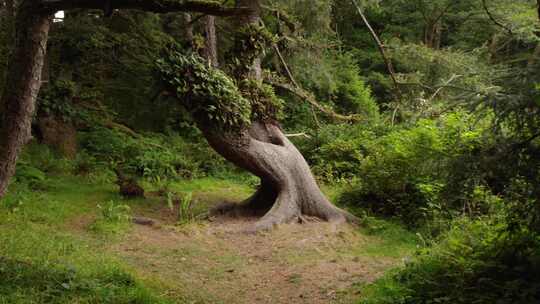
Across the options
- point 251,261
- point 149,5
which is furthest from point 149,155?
point 149,5

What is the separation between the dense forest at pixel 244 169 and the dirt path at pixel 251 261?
0.04 metres

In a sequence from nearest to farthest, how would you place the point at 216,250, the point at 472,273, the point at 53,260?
1. the point at 472,273
2. the point at 53,260
3. the point at 216,250

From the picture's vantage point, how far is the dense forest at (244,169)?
5258mm

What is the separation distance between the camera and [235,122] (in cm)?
986

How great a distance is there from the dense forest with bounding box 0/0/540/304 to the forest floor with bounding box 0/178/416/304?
1.8 inches

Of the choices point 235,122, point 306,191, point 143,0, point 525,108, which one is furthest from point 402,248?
point 143,0

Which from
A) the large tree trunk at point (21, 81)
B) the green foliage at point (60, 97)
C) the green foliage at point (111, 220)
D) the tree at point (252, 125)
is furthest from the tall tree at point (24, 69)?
the green foliage at point (60, 97)

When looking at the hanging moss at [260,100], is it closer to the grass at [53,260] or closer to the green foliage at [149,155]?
the green foliage at [149,155]

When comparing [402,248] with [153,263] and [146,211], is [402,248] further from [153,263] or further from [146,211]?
[146,211]

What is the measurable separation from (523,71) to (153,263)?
5263 mm

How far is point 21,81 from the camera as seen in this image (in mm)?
5543

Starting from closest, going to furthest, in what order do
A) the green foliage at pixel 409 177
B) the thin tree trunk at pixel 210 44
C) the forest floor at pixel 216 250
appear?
the forest floor at pixel 216 250
the green foliage at pixel 409 177
the thin tree trunk at pixel 210 44

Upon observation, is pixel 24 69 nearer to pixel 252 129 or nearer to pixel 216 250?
pixel 216 250

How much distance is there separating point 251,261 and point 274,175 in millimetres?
2781
